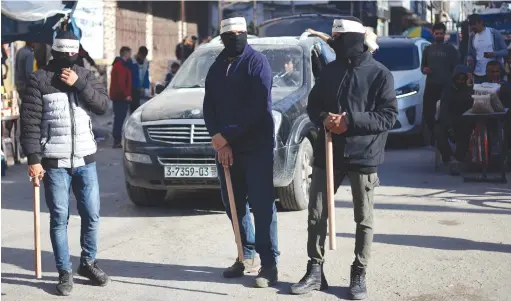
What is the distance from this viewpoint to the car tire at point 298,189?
29.1 feet

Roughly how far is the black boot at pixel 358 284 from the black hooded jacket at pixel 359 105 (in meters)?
0.69

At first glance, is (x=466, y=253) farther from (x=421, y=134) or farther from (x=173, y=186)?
(x=421, y=134)

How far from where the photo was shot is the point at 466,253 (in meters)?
7.11

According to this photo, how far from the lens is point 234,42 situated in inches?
247

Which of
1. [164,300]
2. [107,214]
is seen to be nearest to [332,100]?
[164,300]

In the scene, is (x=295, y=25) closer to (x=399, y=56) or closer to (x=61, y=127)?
(x=399, y=56)

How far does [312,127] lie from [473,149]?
298 cm

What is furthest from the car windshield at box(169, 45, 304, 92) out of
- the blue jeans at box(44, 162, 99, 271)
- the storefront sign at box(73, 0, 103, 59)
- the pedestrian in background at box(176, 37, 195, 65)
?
the pedestrian in background at box(176, 37, 195, 65)

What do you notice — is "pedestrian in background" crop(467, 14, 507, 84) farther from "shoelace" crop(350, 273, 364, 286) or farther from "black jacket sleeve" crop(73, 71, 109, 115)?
"black jacket sleeve" crop(73, 71, 109, 115)

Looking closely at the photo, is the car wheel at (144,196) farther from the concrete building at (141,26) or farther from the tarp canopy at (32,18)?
the concrete building at (141,26)

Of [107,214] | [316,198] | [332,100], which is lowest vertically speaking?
[107,214]

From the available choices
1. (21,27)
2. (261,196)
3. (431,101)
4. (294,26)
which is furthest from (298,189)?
(294,26)

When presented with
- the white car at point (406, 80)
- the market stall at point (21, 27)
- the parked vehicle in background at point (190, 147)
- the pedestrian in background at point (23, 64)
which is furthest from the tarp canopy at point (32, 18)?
the white car at point (406, 80)

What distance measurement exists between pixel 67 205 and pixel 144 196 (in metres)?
3.22
